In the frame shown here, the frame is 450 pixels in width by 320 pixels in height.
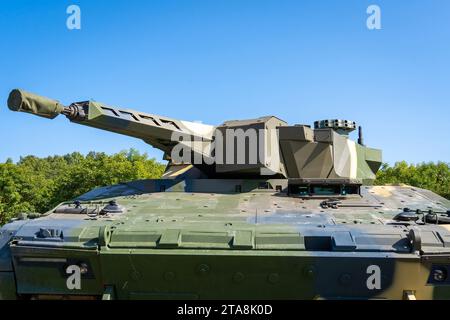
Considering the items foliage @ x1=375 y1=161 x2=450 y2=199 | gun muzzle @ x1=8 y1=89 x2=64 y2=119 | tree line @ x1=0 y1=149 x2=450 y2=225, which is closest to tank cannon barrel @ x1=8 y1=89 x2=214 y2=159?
gun muzzle @ x1=8 y1=89 x2=64 y2=119

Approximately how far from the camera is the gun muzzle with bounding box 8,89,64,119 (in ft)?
30.7

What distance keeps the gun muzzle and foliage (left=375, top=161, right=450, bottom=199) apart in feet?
121

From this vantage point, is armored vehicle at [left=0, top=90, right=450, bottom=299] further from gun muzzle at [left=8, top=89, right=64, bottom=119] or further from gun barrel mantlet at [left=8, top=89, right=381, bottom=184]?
gun barrel mantlet at [left=8, top=89, right=381, bottom=184]

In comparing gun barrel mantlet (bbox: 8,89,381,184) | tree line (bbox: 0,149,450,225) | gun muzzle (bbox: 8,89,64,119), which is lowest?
tree line (bbox: 0,149,450,225)

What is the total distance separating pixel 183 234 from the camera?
7.64 metres

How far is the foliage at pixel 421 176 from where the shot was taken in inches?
1697

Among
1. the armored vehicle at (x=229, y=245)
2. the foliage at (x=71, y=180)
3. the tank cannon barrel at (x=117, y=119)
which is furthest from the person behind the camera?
the foliage at (x=71, y=180)

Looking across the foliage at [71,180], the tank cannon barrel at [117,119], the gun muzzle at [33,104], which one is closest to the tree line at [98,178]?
the foliage at [71,180]

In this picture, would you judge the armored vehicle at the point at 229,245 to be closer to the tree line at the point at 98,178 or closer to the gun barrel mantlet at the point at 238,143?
the gun barrel mantlet at the point at 238,143

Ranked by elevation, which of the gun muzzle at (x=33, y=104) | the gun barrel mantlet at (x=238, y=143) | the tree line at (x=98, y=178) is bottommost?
the tree line at (x=98, y=178)

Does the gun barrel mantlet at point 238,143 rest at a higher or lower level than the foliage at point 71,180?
higher

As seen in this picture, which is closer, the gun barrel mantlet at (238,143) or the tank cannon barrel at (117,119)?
the tank cannon barrel at (117,119)

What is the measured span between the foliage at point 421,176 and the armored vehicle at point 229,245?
34.8 metres
